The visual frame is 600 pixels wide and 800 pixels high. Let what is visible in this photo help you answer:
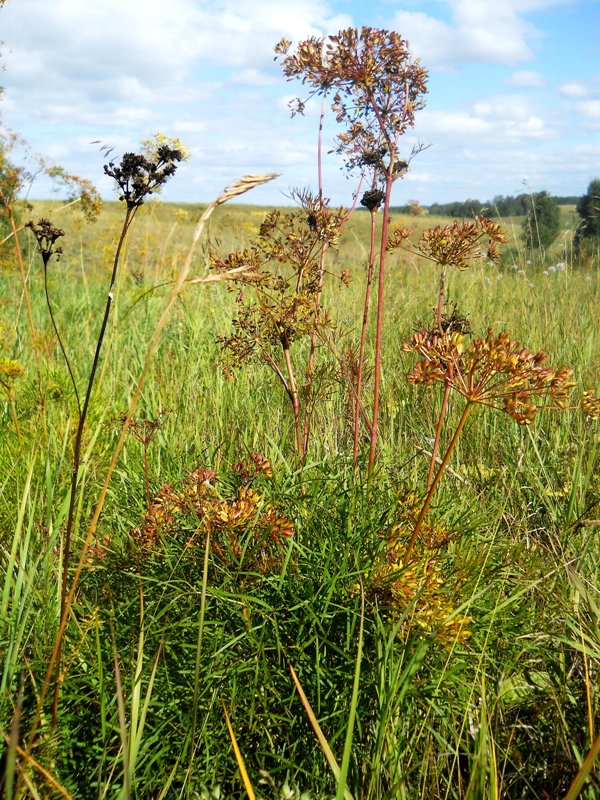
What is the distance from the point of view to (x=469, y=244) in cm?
188

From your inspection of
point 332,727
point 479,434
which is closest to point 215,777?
point 332,727

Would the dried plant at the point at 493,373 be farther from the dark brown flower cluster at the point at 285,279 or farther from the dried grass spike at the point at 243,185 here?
the dark brown flower cluster at the point at 285,279

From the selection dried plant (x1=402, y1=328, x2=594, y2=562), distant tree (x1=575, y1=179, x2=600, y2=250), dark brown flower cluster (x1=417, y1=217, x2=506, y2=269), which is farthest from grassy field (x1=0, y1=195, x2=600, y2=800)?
distant tree (x1=575, y1=179, x2=600, y2=250)

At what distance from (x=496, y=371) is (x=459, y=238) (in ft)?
2.44

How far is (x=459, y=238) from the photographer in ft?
6.14

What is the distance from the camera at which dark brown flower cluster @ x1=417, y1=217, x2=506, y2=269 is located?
1868 mm

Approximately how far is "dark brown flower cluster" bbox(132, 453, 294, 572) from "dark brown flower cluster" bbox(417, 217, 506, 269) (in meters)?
0.89

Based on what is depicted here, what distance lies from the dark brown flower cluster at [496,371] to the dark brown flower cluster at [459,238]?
2.02ft

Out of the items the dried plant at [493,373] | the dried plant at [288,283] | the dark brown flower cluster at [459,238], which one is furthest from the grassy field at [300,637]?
the dark brown flower cluster at [459,238]

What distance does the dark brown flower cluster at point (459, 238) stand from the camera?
1.87 m

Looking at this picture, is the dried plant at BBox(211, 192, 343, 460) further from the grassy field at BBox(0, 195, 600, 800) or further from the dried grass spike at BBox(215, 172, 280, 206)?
the dried grass spike at BBox(215, 172, 280, 206)

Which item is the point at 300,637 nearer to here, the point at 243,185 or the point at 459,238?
the point at 243,185

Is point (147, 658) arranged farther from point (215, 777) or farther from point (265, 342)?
point (265, 342)

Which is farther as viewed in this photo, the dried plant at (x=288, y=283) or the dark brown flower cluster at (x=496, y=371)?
the dried plant at (x=288, y=283)
